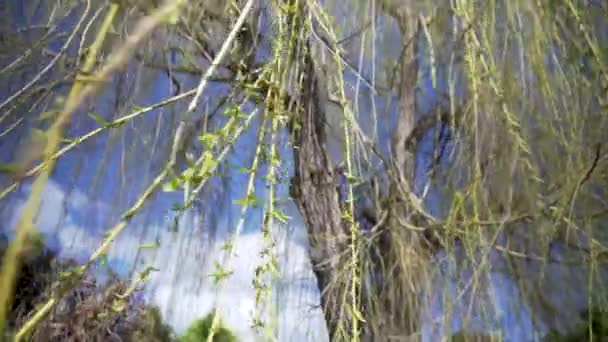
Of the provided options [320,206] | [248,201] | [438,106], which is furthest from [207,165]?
[320,206]

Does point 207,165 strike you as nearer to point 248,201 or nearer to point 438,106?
point 248,201

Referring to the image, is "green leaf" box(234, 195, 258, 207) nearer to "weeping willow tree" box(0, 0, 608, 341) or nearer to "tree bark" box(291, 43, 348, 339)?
"weeping willow tree" box(0, 0, 608, 341)

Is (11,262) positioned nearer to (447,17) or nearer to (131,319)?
(447,17)

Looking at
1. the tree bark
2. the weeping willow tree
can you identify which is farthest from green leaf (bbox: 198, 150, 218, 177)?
the tree bark

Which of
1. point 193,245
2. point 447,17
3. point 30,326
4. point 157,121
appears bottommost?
point 30,326

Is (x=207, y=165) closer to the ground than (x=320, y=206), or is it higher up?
closer to the ground

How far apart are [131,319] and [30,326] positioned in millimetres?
2199

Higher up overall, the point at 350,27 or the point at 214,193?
the point at 350,27

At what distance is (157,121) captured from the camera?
0.88 m

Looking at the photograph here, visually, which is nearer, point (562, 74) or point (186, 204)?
point (186, 204)

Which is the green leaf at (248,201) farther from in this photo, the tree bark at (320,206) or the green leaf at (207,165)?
the tree bark at (320,206)

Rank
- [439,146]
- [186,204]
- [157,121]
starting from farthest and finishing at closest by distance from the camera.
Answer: [439,146], [157,121], [186,204]

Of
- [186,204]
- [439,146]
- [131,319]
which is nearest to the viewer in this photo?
[186,204]

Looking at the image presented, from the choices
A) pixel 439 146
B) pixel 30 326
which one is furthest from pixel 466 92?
pixel 30 326
